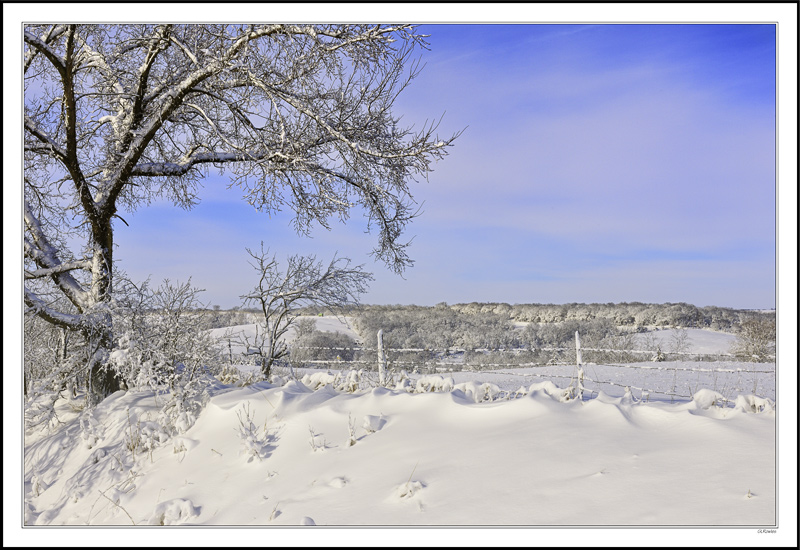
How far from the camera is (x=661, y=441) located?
385cm

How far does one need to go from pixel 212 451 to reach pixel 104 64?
6.26 m

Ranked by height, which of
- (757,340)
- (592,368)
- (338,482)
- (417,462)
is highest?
(417,462)

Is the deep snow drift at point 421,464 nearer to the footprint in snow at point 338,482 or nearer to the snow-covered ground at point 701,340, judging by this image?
the footprint in snow at point 338,482

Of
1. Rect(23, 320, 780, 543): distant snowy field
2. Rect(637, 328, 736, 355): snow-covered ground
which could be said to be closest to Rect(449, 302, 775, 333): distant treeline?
Rect(637, 328, 736, 355): snow-covered ground

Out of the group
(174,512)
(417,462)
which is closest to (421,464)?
(417,462)

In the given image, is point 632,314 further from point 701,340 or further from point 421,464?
point 421,464

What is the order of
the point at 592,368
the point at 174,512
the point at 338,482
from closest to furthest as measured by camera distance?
the point at 338,482
the point at 174,512
the point at 592,368

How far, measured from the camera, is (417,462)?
3857mm

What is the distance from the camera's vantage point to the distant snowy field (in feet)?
10.3

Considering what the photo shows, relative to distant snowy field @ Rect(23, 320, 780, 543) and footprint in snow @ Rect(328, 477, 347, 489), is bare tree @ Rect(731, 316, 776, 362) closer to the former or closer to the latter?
distant snowy field @ Rect(23, 320, 780, 543)

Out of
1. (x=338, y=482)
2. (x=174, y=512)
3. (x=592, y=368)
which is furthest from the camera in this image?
(x=592, y=368)

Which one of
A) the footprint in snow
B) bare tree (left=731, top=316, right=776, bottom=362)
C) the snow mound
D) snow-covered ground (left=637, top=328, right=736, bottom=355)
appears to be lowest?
snow-covered ground (left=637, top=328, right=736, bottom=355)

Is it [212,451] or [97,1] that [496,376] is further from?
[97,1]

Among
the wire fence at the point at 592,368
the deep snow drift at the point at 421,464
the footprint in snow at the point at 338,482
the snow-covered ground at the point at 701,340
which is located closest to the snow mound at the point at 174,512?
the deep snow drift at the point at 421,464
